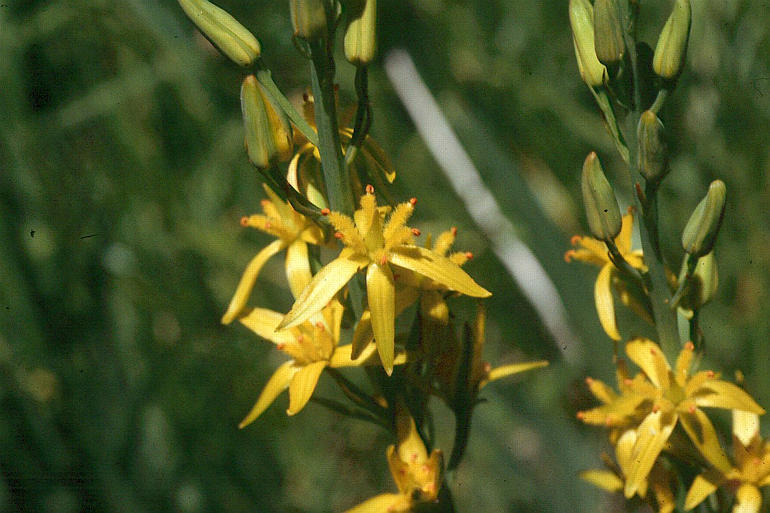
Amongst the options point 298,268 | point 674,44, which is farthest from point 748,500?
point 298,268

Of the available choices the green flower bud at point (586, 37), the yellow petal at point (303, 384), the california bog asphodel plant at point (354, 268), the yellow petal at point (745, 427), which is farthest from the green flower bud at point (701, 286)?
the yellow petal at point (303, 384)

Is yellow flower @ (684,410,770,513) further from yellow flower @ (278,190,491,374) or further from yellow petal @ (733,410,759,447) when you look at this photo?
yellow flower @ (278,190,491,374)

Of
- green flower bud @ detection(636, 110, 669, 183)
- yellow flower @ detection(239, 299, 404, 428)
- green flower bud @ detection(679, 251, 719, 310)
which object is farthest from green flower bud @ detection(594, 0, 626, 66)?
yellow flower @ detection(239, 299, 404, 428)

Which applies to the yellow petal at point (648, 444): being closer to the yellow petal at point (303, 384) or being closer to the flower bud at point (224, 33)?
the yellow petal at point (303, 384)

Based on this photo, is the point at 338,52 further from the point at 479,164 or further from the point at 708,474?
the point at 708,474

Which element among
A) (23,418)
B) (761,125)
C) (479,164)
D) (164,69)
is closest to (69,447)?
(23,418)

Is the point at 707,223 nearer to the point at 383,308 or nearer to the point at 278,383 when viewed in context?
the point at 383,308
